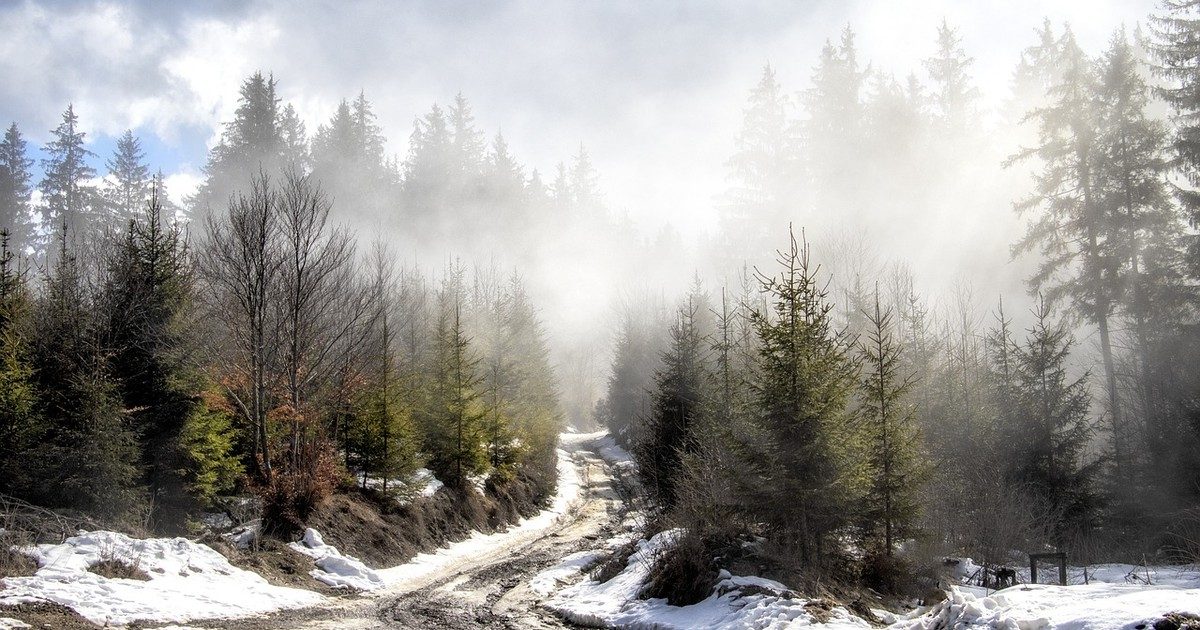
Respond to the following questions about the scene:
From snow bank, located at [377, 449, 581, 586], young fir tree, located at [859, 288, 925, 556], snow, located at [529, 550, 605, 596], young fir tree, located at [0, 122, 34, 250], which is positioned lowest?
snow bank, located at [377, 449, 581, 586]

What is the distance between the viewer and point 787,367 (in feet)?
45.9

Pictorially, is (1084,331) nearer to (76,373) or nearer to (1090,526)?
(1090,526)

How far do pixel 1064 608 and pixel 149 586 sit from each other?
537 inches

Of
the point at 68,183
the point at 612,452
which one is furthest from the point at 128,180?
the point at 612,452

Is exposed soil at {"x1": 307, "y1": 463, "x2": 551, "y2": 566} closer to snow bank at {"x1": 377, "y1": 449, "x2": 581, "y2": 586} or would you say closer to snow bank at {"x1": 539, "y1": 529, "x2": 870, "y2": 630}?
snow bank at {"x1": 377, "y1": 449, "x2": 581, "y2": 586}

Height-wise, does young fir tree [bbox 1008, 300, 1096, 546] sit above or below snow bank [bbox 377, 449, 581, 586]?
above

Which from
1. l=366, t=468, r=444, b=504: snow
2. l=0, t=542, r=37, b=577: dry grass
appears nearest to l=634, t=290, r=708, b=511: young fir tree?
l=366, t=468, r=444, b=504: snow

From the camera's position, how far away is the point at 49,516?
13945 mm

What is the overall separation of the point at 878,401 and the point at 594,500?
2394cm

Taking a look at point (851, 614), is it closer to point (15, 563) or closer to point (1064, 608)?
point (1064, 608)

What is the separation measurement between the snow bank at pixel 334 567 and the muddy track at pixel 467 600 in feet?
2.29

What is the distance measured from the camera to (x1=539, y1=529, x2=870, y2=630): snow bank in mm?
11039

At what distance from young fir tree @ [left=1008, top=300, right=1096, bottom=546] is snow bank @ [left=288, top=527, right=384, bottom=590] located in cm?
2154

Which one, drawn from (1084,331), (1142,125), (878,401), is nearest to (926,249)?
(1084,331)
